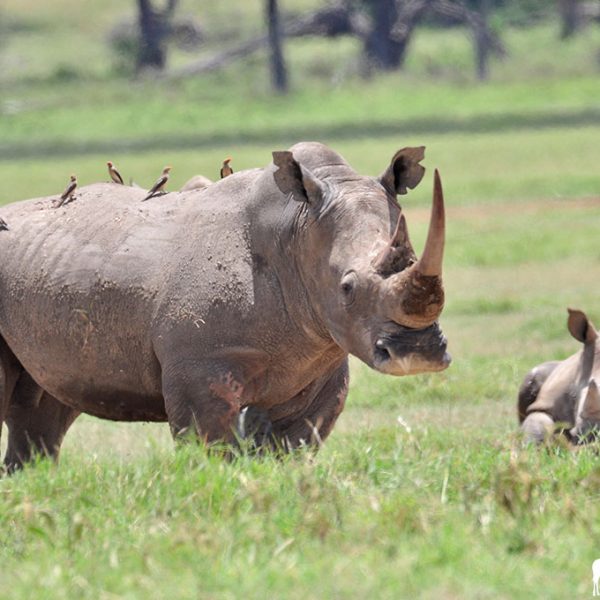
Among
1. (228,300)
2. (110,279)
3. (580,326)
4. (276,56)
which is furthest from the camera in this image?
(276,56)

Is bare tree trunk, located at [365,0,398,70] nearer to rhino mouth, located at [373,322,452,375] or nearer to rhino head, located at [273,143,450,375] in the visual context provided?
rhino head, located at [273,143,450,375]

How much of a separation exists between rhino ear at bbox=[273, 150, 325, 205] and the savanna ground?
3.42 feet

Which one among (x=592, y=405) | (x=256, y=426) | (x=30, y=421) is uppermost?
(x=256, y=426)

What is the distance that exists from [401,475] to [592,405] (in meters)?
2.67

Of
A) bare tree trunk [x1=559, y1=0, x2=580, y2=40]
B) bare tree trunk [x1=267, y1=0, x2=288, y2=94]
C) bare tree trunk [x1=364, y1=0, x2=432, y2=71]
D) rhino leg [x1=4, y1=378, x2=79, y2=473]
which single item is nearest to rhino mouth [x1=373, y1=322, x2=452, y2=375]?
rhino leg [x1=4, y1=378, x2=79, y2=473]

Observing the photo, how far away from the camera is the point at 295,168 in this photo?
6.94m

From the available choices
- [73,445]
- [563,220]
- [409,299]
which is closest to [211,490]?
[409,299]

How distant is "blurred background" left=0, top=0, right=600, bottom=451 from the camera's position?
47.5 ft

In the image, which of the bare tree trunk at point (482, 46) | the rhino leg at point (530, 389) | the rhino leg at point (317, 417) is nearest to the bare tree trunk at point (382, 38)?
the bare tree trunk at point (482, 46)

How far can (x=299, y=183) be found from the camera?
6.99 metres

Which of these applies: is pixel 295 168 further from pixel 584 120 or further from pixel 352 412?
pixel 584 120

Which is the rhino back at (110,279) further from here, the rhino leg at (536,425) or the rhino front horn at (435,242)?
the rhino leg at (536,425)

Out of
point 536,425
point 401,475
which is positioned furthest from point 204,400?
point 536,425

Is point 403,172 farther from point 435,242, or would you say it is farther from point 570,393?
point 570,393
